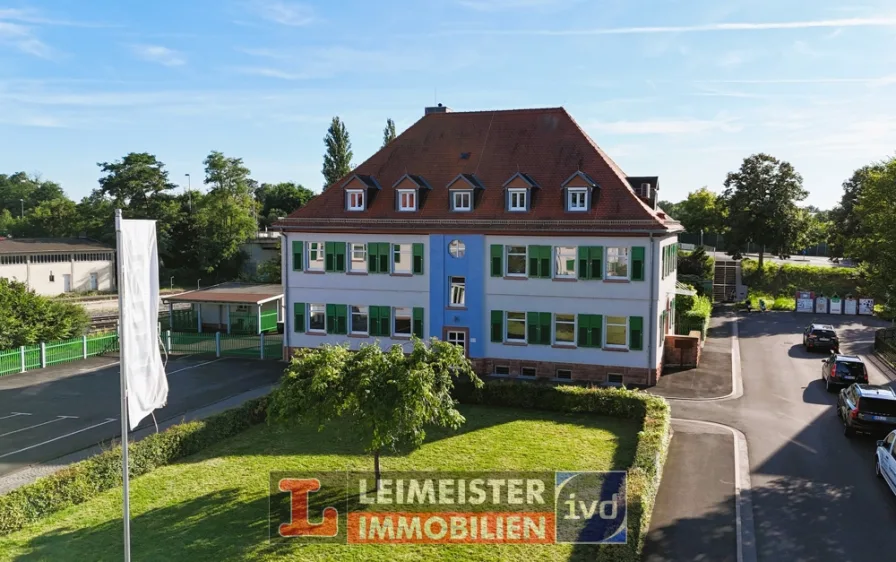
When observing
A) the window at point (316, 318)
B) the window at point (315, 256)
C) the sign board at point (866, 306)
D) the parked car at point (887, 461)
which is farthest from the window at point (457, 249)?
the sign board at point (866, 306)

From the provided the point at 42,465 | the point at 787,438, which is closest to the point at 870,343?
the point at 787,438

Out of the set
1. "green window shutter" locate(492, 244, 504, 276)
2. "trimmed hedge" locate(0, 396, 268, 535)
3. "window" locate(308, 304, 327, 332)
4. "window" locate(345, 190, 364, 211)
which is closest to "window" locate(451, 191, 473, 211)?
"green window shutter" locate(492, 244, 504, 276)

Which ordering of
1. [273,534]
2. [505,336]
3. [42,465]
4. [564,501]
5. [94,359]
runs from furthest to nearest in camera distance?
[94,359] < [505,336] < [42,465] < [564,501] < [273,534]

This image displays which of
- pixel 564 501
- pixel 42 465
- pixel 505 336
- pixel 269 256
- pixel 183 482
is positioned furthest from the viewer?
pixel 269 256

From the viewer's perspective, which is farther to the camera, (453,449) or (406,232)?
(406,232)

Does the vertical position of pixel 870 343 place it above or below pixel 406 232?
Result: below

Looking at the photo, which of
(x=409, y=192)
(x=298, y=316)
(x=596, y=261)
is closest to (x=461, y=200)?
(x=409, y=192)

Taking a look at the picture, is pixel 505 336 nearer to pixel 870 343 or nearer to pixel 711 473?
pixel 711 473
